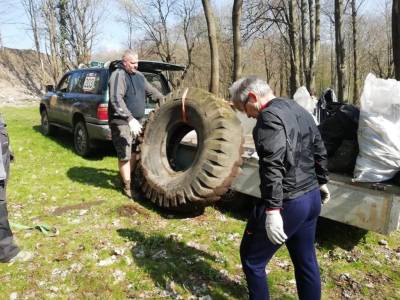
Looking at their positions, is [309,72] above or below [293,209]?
above

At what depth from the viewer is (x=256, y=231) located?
2709 mm

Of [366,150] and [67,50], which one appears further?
[67,50]

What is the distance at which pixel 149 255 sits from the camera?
4.11 metres

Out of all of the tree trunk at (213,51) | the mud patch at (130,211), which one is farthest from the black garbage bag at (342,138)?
the tree trunk at (213,51)

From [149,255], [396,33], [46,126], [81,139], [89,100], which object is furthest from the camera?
[46,126]

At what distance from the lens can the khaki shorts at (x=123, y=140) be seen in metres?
5.74

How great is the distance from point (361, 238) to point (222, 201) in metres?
1.74

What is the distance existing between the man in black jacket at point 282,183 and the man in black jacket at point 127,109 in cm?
312

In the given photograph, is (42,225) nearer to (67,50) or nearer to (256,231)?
(256,231)

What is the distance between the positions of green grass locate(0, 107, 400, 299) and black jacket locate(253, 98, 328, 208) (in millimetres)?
1315

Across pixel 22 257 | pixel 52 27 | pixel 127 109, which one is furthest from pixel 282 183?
pixel 52 27

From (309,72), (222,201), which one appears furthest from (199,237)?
(309,72)

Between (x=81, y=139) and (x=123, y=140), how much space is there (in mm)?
2759

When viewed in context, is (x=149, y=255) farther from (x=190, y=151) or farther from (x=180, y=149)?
(x=180, y=149)
